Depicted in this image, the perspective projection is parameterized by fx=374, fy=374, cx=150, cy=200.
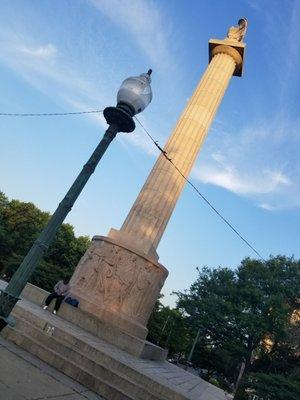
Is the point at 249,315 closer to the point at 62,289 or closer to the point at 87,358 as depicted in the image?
the point at 62,289

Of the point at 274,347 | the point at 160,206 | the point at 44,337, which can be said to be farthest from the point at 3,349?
the point at 274,347

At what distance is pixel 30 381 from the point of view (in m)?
5.00

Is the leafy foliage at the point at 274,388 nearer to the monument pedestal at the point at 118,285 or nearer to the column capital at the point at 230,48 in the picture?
the monument pedestal at the point at 118,285

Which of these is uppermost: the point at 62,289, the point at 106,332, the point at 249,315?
the point at 249,315

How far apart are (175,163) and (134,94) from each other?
8.57m

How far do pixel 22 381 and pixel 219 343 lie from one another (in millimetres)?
30787

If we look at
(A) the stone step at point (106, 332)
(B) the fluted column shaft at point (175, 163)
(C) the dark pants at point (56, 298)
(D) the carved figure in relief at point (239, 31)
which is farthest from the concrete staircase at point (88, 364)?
(D) the carved figure in relief at point (239, 31)

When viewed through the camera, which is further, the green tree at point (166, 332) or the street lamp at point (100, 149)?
the green tree at point (166, 332)

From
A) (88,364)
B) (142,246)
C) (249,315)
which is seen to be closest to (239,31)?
(142,246)

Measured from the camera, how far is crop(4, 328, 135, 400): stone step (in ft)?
20.9

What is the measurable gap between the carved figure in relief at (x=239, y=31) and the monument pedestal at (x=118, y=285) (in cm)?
1218

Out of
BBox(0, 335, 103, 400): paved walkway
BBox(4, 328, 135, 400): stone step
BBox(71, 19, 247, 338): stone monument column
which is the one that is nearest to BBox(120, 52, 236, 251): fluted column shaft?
BBox(71, 19, 247, 338): stone monument column

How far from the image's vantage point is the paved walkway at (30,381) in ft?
14.6

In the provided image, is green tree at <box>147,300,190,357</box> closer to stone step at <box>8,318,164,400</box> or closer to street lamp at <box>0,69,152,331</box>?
stone step at <box>8,318,164,400</box>
